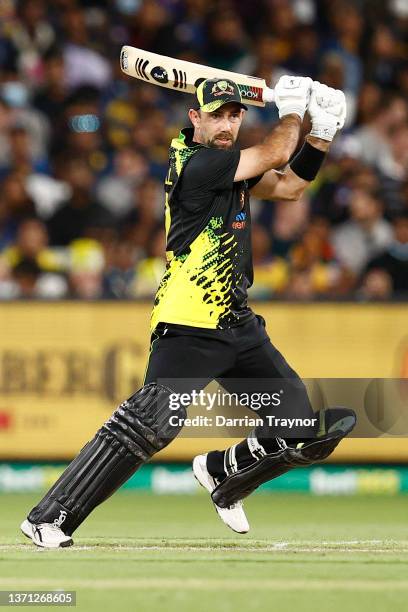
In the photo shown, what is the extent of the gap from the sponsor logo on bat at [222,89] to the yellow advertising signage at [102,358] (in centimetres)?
374

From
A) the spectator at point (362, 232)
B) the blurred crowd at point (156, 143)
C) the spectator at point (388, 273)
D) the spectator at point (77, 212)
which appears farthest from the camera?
the spectator at point (362, 232)

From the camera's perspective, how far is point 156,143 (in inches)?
460

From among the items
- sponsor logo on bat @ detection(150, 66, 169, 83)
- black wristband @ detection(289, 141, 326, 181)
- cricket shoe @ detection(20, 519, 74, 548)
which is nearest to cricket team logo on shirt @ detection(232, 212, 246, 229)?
black wristband @ detection(289, 141, 326, 181)

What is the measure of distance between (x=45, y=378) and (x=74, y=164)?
95.4 inches

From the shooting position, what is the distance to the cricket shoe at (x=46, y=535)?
5.79 m

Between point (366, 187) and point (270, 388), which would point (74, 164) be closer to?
point (366, 187)

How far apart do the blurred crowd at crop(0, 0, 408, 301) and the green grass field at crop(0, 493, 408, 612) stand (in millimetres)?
2582

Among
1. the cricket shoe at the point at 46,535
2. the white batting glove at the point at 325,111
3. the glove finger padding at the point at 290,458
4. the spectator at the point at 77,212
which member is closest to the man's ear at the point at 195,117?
the white batting glove at the point at 325,111

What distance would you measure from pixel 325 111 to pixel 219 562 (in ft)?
7.39

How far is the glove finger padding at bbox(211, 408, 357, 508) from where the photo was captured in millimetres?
6012

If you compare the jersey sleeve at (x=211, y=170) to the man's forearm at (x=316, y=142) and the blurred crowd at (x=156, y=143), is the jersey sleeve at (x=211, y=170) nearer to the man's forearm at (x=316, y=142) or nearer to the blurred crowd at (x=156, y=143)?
the man's forearm at (x=316, y=142)

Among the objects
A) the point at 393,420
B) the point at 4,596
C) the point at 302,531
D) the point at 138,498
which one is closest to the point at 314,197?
the point at 393,420

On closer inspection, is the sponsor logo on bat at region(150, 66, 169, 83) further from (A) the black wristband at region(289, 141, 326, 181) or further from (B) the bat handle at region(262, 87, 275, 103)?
(A) the black wristband at region(289, 141, 326, 181)

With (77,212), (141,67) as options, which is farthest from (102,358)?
(141,67)
